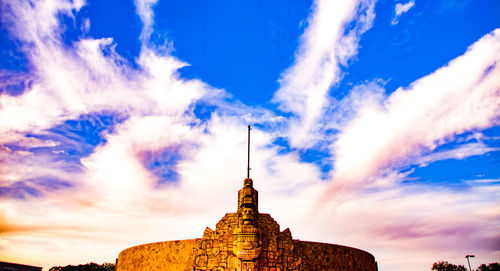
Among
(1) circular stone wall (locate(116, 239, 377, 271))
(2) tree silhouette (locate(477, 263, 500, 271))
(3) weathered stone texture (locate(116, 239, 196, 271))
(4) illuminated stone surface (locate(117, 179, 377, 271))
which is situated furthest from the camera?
(2) tree silhouette (locate(477, 263, 500, 271))

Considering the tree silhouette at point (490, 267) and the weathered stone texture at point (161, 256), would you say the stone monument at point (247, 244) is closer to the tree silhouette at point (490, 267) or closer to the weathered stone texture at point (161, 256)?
the weathered stone texture at point (161, 256)

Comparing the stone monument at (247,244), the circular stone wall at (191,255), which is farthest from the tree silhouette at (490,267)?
the stone monument at (247,244)

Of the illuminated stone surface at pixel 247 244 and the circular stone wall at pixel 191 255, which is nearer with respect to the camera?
the illuminated stone surface at pixel 247 244

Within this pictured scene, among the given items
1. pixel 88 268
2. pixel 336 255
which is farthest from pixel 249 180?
pixel 88 268

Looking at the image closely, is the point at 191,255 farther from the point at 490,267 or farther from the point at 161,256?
the point at 490,267

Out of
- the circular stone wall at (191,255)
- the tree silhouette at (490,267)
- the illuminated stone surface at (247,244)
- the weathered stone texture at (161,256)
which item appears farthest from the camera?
the tree silhouette at (490,267)

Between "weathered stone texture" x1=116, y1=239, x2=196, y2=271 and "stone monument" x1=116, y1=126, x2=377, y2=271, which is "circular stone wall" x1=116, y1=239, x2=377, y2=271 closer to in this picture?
"weathered stone texture" x1=116, y1=239, x2=196, y2=271

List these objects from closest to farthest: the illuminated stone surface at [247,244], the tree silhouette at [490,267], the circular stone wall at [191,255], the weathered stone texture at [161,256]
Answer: the illuminated stone surface at [247,244]
the circular stone wall at [191,255]
the weathered stone texture at [161,256]
the tree silhouette at [490,267]

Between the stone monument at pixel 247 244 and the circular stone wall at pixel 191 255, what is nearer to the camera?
the stone monument at pixel 247 244

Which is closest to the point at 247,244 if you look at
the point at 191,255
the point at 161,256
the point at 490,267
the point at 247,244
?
the point at 247,244

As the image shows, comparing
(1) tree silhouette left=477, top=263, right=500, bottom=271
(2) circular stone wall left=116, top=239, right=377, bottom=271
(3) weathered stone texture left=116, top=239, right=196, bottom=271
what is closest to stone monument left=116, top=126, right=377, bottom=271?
(2) circular stone wall left=116, top=239, right=377, bottom=271

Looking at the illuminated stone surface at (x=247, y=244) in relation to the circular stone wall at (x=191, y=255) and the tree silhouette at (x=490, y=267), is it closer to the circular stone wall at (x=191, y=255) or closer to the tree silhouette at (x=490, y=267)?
the circular stone wall at (x=191, y=255)

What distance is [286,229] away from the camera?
17.4 m

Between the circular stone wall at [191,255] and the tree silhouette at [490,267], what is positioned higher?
the tree silhouette at [490,267]
